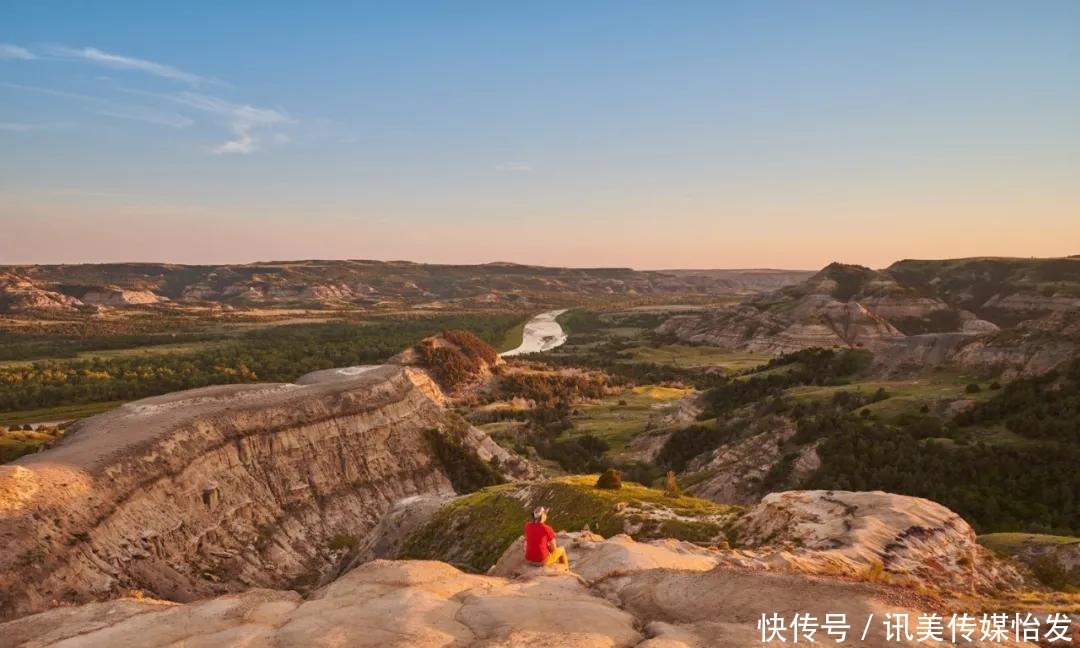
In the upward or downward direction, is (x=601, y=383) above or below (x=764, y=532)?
below

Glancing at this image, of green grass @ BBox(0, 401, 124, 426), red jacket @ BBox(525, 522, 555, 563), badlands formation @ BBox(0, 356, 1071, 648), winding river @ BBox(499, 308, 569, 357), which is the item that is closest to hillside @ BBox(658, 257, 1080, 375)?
winding river @ BBox(499, 308, 569, 357)

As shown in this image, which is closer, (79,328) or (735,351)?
(735,351)

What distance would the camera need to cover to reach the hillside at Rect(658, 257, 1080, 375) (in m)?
122

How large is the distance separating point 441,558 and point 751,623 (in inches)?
725

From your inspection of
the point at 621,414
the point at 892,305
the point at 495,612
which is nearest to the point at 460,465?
the point at 621,414

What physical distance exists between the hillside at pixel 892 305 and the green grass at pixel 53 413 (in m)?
108

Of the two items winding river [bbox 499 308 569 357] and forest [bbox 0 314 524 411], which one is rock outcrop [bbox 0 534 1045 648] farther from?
winding river [bbox 499 308 569 357]

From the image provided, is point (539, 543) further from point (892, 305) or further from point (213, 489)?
point (892, 305)

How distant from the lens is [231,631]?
43.8 feet

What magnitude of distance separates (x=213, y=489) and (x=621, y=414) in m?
56.0

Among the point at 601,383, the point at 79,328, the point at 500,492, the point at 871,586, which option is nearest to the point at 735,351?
the point at 601,383

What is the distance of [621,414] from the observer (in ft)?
268

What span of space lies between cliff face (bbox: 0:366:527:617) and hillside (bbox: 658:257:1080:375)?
280ft

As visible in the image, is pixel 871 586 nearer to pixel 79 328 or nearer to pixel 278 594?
pixel 278 594
